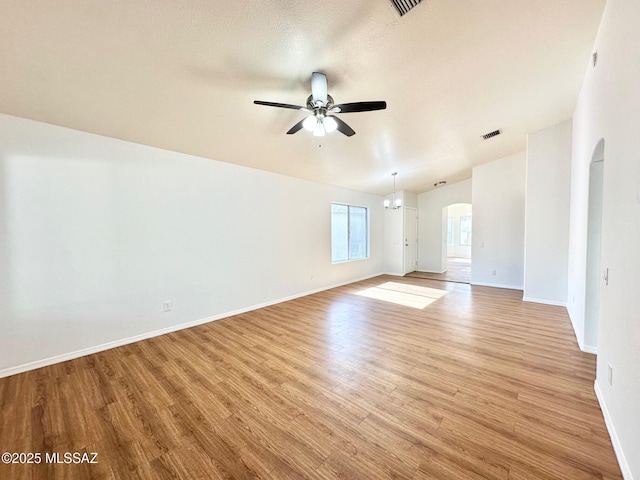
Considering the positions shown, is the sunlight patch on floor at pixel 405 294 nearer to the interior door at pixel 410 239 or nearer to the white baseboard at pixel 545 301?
the white baseboard at pixel 545 301

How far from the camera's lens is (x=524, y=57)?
2.49 m

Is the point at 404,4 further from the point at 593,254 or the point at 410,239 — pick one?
the point at 410,239

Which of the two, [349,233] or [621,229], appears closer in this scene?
[621,229]

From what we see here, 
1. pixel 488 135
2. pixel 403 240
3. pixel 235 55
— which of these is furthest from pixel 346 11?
pixel 403 240

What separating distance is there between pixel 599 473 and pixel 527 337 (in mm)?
2185

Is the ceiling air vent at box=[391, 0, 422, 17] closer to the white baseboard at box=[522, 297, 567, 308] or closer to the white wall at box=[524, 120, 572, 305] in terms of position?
the white wall at box=[524, 120, 572, 305]

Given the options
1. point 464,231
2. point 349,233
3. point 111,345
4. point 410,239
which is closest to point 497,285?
point 410,239

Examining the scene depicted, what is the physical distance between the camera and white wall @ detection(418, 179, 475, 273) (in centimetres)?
816

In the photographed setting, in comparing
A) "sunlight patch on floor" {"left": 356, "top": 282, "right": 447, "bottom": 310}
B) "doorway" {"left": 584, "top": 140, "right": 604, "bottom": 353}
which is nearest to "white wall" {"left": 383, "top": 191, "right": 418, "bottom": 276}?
"sunlight patch on floor" {"left": 356, "top": 282, "right": 447, "bottom": 310}

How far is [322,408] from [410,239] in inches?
282

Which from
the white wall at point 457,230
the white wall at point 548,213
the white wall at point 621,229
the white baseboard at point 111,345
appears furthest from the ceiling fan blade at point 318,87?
the white wall at point 457,230

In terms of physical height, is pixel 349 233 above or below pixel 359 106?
below

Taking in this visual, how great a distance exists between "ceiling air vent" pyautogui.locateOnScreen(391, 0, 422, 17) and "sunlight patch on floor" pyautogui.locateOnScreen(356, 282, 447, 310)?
423cm

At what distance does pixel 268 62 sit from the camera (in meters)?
2.15
